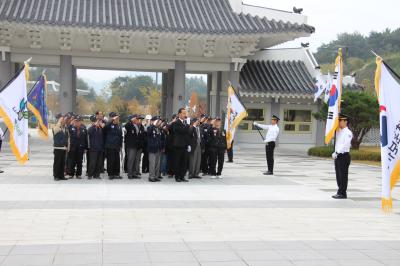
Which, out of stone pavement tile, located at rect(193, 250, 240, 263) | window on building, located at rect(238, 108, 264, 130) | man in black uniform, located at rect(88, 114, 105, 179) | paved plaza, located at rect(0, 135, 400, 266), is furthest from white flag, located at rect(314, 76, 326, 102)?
stone pavement tile, located at rect(193, 250, 240, 263)

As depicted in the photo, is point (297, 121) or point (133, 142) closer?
point (133, 142)

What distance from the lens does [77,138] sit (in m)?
11.6

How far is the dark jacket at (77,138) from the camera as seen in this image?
1151 centimetres

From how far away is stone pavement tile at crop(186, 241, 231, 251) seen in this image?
5.69m

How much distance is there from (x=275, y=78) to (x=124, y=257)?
19.9 metres

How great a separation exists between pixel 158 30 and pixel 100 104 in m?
47.3

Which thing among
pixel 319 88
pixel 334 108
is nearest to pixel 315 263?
pixel 334 108

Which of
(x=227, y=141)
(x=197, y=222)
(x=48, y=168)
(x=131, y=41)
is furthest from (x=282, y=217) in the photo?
(x=131, y=41)

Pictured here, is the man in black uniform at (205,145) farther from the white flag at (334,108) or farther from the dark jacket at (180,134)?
the white flag at (334,108)

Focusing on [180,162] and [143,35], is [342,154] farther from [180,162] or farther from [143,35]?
[143,35]

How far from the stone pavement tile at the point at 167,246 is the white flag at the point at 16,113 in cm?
470

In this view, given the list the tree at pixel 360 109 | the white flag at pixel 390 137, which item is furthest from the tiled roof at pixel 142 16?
the white flag at pixel 390 137

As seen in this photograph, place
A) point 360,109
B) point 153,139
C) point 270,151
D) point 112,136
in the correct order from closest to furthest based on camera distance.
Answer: point 153,139
point 112,136
point 270,151
point 360,109

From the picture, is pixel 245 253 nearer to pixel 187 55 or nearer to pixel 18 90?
pixel 18 90
